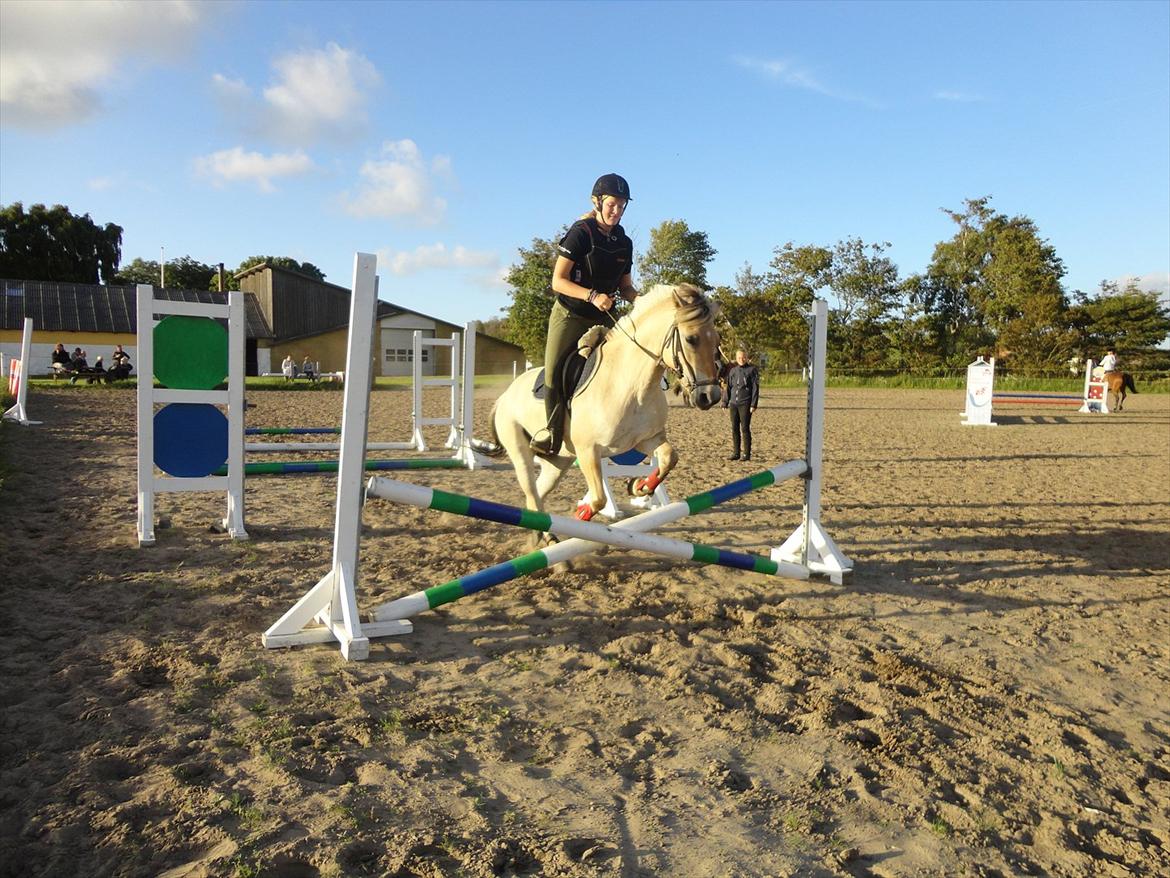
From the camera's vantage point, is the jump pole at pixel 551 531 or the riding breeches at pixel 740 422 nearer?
the jump pole at pixel 551 531

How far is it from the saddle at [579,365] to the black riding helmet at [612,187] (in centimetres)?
83

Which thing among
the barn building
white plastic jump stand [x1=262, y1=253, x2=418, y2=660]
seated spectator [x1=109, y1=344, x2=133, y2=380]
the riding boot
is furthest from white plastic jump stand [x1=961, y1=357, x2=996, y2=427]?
seated spectator [x1=109, y1=344, x2=133, y2=380]

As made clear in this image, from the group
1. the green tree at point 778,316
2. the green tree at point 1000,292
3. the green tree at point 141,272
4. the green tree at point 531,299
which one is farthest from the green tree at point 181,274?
the green tree at point 1000,292

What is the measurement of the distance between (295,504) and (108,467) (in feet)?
12.1

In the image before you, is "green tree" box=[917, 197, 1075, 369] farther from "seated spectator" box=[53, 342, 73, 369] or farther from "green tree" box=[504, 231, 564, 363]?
"seated spectator" box=[53, 342, 73, 369]

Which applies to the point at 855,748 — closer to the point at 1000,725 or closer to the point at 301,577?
the point at 1000,725

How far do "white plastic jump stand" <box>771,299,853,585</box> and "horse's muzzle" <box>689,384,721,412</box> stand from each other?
1201 millimetres

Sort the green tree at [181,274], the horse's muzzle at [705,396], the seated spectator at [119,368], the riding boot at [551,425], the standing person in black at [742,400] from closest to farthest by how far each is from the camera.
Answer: the horse's muzzle at [705,396] → the riding boot at [551,425] → the standing person in black at [742,400] → the seated spectator at [119,368] → the green tree at [181,274]

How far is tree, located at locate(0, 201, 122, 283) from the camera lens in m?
56.7

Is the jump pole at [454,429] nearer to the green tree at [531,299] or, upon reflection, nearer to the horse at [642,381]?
the horse at [642,381]

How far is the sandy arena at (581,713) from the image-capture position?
2.27 metres

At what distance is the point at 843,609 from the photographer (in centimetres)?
477

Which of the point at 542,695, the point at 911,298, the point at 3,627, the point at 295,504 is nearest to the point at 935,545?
the point at 542,695

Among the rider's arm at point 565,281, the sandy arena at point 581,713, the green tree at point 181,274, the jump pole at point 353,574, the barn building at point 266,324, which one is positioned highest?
the green tree at point 181,274
